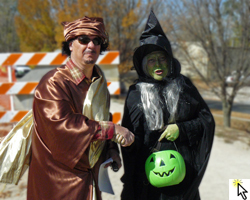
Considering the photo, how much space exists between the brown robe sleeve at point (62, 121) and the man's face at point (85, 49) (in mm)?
189

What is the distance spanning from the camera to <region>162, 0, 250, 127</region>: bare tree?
588 cm

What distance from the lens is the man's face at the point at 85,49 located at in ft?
5.84

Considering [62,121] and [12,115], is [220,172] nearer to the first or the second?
[62,121]

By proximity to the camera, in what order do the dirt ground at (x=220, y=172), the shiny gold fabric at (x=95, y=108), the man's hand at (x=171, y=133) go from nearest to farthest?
the shiny gold fabric at (x=95, y=108), the man's hand at (x=171, y=133), the dirt ground at (x=220, y=172)

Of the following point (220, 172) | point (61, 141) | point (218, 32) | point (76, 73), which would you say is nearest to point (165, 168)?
point (61, 141)

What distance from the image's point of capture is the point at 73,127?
162cm

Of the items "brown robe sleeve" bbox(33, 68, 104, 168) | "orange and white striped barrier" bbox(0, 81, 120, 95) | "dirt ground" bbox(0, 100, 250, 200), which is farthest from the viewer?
"orange and white striped barrier" bbox(0, 81, 120, 95)

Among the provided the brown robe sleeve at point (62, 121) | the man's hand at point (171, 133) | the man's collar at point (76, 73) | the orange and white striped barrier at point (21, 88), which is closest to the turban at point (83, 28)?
the man's collar at point (76, 73)

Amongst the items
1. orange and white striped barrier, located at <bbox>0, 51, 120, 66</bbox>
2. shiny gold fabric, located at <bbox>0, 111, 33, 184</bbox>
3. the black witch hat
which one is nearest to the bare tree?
orange and white striped barrier, located at <bbox>0, 51, 120, 66</bbox>

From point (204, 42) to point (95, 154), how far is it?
5.45m

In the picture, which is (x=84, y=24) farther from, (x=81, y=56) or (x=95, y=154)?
(x=95, y=154)

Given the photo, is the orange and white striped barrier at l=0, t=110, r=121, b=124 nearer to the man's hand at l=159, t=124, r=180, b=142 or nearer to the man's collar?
the man's hand at l=159, t=124, r=180, b=142

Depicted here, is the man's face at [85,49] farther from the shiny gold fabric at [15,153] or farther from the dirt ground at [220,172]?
the dirt ground at [220,172]

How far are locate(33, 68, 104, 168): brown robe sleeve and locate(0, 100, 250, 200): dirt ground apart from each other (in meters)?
1.16
